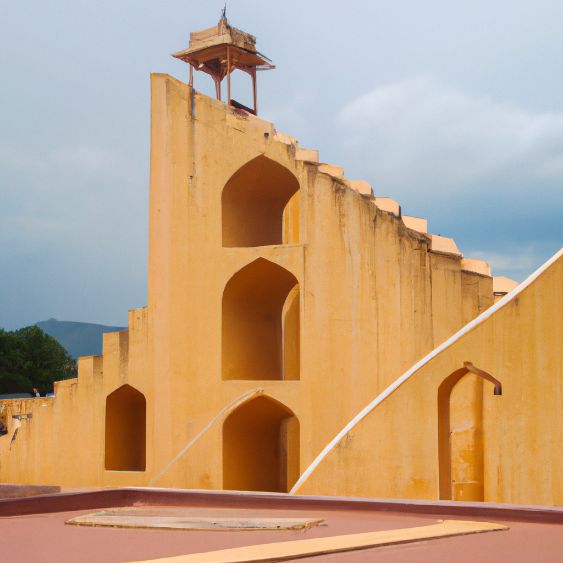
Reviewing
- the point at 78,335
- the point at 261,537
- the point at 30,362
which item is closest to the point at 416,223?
the point at 261,537

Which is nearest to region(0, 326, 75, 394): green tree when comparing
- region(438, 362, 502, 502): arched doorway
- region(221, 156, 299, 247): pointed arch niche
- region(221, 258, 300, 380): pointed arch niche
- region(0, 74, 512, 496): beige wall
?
region(0, 74, 512, 496): beige wall

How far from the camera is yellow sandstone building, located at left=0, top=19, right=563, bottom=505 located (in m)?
12.2

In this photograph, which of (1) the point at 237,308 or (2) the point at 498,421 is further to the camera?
(1) the point at 237,308

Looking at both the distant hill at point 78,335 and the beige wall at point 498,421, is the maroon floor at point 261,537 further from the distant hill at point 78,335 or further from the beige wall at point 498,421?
the distant hill at point 78,335

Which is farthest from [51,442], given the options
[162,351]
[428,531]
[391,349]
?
[428,531]

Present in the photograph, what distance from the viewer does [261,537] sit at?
463cm

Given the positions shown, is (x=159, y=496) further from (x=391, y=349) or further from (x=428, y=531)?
(x=391, y=349)

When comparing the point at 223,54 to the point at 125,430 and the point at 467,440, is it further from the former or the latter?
the point at 467,440

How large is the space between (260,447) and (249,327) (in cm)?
203

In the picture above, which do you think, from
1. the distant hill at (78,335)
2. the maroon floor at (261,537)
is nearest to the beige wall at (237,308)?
the maroon floor at (261,537)

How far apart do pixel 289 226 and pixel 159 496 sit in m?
10.2

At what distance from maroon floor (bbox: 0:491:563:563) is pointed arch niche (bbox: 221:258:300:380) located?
747cm

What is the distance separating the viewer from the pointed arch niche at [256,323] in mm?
13445

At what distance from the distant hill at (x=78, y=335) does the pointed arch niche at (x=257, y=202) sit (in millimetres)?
144796
